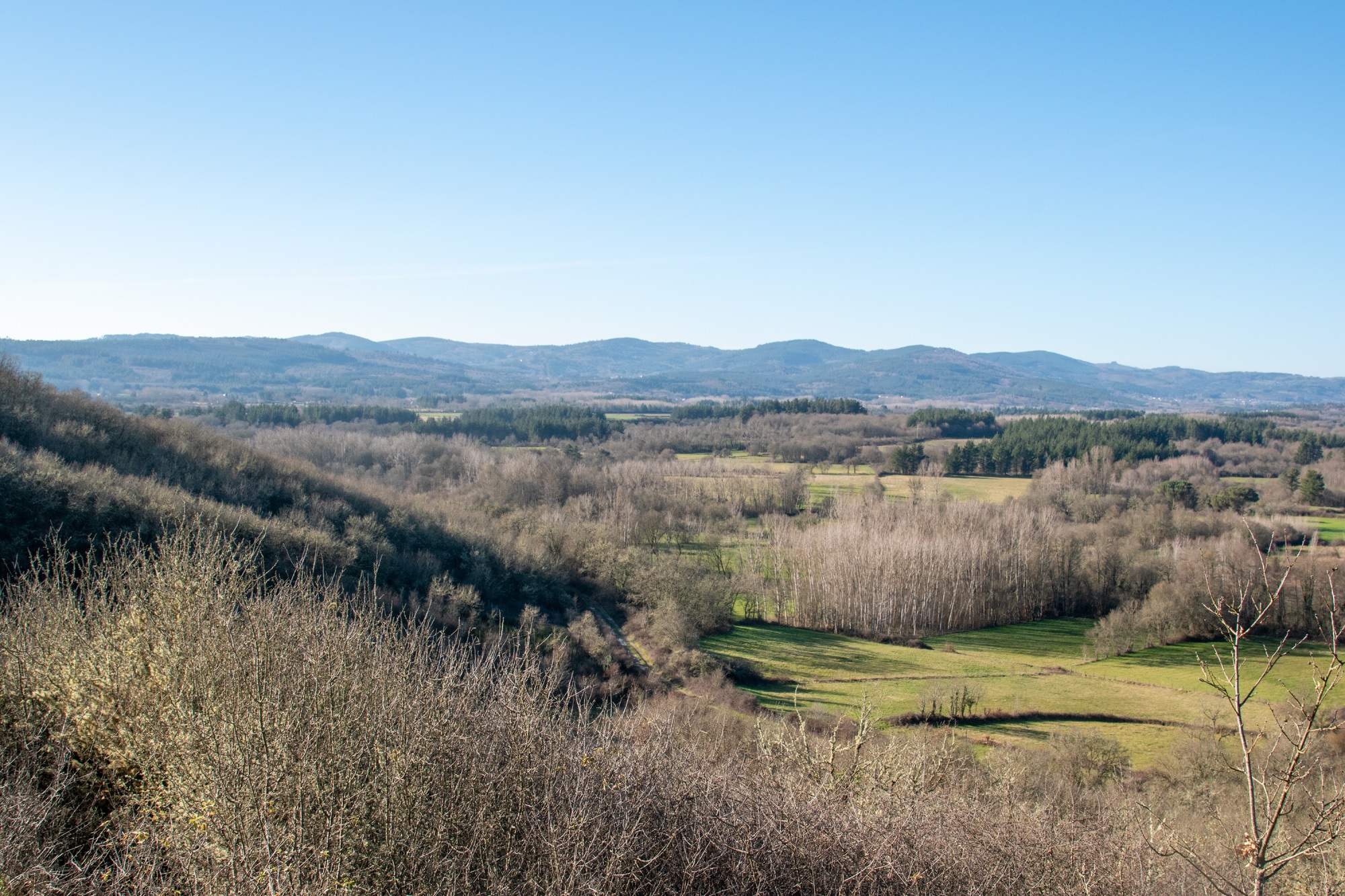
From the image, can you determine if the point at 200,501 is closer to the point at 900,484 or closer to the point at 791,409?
the point at 900,484

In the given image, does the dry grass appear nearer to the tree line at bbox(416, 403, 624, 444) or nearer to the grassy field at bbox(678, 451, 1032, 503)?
the grassy field at bbox(678, 451, 1032, 503)

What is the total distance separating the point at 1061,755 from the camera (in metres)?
25.4

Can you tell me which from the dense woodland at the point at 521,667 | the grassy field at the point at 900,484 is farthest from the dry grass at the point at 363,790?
the grassy field at the point at 900,484

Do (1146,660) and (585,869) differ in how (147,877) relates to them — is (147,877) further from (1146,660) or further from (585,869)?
(1146,660)

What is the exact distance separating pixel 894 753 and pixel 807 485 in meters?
71.4

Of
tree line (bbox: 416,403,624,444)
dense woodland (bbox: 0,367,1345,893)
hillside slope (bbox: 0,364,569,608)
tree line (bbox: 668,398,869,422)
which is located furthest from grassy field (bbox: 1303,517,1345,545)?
tree line (bbox: 416,403,624,444)

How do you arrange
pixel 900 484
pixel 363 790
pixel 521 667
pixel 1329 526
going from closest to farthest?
pixel 363 790 → pixel 521 667 → pixel 1329 526 → pixel 900 484

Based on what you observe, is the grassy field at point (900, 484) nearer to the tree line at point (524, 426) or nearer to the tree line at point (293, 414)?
the tree line at point (524, 426)

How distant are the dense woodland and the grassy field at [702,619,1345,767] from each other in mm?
2870

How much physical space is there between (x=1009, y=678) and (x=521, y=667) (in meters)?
32.4

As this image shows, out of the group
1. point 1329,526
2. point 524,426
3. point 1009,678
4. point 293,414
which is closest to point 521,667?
point 1009,678

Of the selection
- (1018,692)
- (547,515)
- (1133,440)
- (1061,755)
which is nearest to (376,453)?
(547,515)

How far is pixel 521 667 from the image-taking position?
54.3ft

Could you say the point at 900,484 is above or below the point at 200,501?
below
